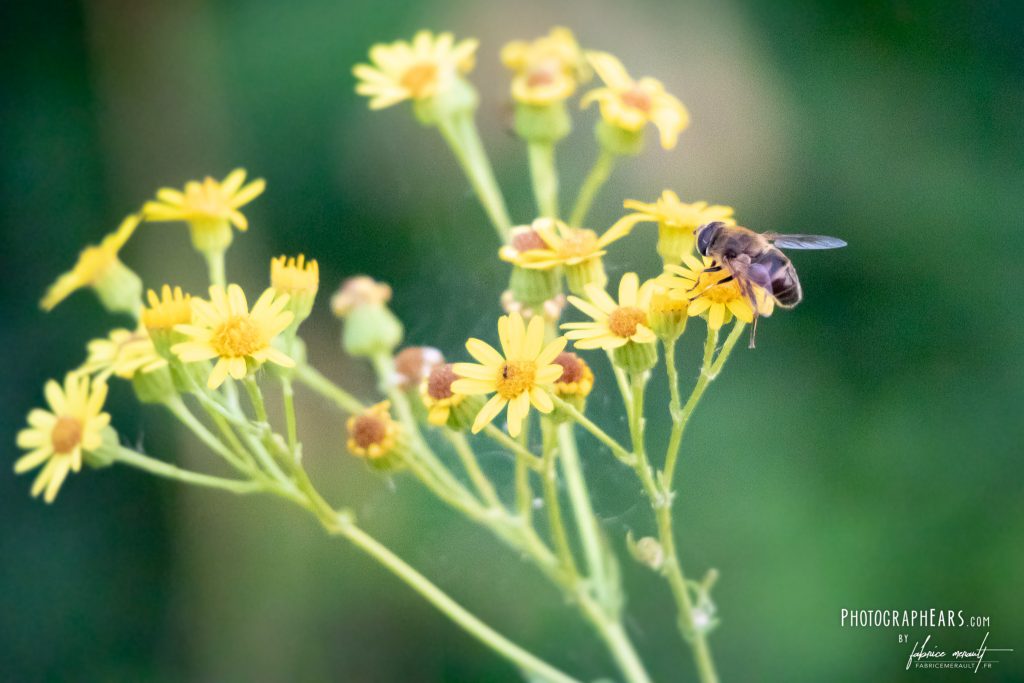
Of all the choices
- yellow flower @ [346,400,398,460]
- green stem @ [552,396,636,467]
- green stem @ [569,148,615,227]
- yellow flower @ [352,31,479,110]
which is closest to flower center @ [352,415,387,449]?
yellow flower @ [346,400,398,460]

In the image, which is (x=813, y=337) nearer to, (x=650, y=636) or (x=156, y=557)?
(x=650, y=636)

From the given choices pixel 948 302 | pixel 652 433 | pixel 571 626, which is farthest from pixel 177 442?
pixel 948 302

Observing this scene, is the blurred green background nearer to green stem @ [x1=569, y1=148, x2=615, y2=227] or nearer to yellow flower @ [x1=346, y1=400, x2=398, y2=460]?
green stem @ [x1=569, y1=148, x2=615, y2=227]

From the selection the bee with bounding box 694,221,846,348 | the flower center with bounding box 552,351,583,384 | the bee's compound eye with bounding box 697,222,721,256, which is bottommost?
the flower center with bounding box 552,351,583,384

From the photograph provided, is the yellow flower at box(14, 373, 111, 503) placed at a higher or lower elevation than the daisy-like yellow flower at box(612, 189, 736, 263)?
lower

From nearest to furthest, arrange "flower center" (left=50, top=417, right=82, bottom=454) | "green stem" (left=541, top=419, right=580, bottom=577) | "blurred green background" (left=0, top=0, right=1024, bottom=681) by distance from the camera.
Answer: "green stem" (left=541, top=419, right=580, bottom=577) → "flower center" (left=50, top=417, right=82, bottom=454) → "blurred green background" (left=0, top=0, right=1024, bottom=681)

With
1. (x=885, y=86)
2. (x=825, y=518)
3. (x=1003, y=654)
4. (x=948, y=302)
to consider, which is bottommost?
(x=1003, y=654)

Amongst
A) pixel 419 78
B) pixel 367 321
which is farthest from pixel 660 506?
pixel 419 78
